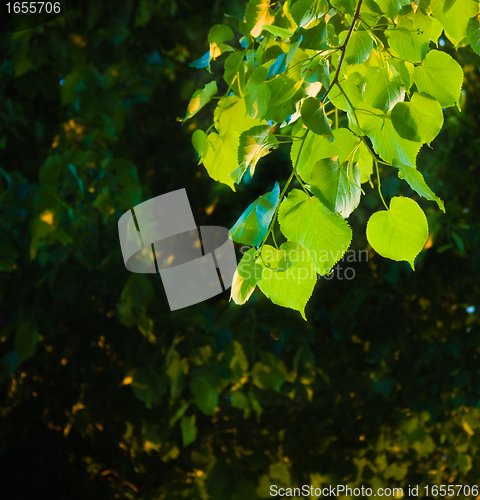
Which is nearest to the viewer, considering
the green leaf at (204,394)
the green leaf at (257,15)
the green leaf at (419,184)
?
the green leaf at (419,184)

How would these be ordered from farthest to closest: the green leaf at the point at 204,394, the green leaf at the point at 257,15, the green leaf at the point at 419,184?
the green leaf at the point at 204,394, the green leaf at the point at 257,15, the green leaf at the point at 419,184

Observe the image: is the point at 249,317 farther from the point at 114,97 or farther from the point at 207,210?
the point at 114,97

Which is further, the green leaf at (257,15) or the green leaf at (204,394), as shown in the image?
the green leaf at (204,394)

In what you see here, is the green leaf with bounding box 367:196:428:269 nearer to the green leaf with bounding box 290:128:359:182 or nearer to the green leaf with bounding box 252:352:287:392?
the green leaf with bounding box 290:128:359:182

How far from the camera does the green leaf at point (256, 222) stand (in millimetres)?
253

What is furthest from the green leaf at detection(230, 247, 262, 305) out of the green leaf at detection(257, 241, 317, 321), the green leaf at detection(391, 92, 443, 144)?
the green leaf at detection(391, 92, 443, 144)

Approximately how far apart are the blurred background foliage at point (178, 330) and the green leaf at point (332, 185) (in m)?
0.64

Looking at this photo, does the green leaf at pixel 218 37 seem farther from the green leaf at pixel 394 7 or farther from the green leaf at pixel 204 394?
the green leaf at pixel 204 394

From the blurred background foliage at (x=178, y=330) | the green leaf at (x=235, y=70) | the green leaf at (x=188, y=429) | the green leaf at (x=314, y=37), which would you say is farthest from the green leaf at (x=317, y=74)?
the green leaf at (x=188, y=429)

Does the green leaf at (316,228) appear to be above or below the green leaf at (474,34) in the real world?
below

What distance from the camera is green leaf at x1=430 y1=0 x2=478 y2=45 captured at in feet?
0.96

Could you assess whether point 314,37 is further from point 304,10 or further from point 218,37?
point 218,37

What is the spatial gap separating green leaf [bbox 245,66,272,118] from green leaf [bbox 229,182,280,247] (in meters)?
0.06

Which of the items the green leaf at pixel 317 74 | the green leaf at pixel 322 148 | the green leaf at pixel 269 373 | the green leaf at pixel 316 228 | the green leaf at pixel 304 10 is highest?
the green leaf at pixel 304 10
